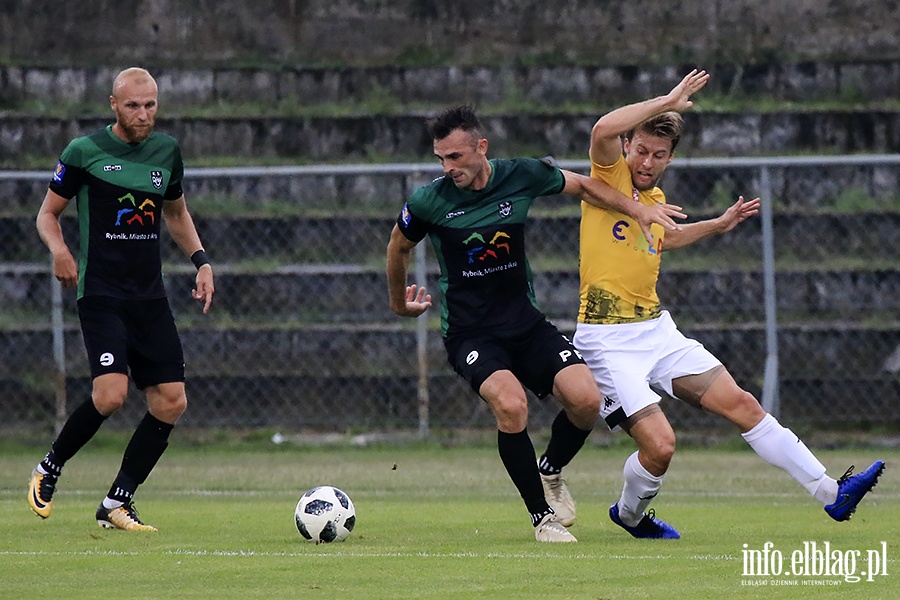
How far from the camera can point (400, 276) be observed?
26.4 feet

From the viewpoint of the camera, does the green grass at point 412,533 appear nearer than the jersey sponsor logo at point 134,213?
Yes

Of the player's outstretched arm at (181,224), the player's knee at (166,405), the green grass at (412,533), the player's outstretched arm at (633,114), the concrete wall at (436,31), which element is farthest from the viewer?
the concrete wall at (436,31)

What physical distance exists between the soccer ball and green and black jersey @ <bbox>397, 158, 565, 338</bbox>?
3.54 feet

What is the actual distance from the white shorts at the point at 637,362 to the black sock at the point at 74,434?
106 inches

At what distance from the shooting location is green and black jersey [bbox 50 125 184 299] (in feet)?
27.0

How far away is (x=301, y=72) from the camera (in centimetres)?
1652

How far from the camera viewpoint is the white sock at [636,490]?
25.2 feet

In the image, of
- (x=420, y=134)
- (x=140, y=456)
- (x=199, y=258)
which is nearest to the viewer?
(x=140, y=456)

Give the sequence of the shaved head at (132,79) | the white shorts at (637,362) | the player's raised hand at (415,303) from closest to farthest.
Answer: the white shorts at (637,362) → the shaved head at (132,79) → the player's raised hand at (415,303)

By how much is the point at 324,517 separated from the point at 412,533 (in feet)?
2.21

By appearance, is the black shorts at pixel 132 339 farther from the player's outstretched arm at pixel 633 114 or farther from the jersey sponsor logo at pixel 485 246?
the player's outstretched arm at pixel 633 114

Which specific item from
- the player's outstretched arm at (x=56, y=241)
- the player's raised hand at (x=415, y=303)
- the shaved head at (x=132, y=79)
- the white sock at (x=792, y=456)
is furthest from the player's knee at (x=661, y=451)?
the shaved head at (x=132, y=79)

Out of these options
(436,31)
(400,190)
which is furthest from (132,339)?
(436,31)

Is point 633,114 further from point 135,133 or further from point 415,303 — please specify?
point 135,133
